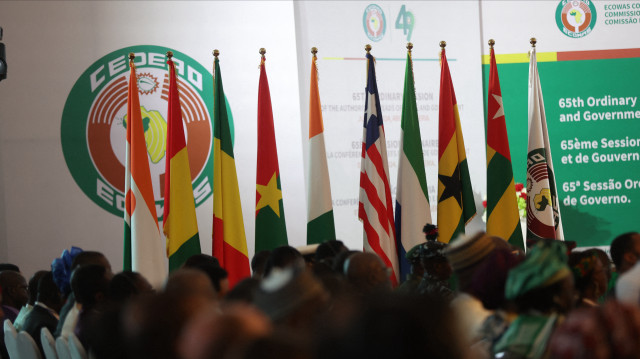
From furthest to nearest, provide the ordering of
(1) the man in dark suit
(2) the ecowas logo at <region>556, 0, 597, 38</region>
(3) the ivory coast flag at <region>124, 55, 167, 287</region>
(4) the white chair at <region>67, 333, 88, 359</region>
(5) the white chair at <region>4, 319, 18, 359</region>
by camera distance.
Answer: (2) the ecowas logo at <region>556, 0, 597, 38</region> → (3) the ivory coast flag at <region>124, 55, 167, 287</region> → (1) the man in dark suit → (5) the white chair at <region>4, 319, 18, 359</region> → (4) the white chair at <region>67, 333, 88, 359</region>

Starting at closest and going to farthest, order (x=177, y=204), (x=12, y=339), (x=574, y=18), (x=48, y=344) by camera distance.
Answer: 1. (x=48, y=344)
2. (x=12, y=339)
3. (x=177, y=204)
4. (x=574, y=18)

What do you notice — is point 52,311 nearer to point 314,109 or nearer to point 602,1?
point 314,109

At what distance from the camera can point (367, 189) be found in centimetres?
546

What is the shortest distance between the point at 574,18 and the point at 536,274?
5949mm

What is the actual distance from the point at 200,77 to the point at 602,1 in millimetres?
4150

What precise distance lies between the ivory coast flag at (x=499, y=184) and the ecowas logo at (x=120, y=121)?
8.40ft

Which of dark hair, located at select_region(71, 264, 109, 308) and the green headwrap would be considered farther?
dark hair, located at select_region(71, 264, 109, 308)

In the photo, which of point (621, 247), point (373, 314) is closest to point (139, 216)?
point (621, 247)

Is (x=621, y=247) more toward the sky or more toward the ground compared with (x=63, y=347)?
more toward the sky

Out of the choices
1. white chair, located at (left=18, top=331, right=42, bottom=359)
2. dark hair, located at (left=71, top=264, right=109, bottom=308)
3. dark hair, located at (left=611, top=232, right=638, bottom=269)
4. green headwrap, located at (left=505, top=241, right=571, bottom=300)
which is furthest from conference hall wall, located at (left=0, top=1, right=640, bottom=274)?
green headwrap, located at (left=505, top=241, right=571, bottom=300)

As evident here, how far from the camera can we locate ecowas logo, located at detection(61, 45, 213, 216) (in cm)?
621

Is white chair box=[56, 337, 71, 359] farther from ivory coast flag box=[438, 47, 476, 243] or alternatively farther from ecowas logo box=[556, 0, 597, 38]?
ecowas logo box=[556, 0, 597, 38]

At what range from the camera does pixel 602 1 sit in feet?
23.5

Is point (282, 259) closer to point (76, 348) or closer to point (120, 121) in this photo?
point (76, 348)
